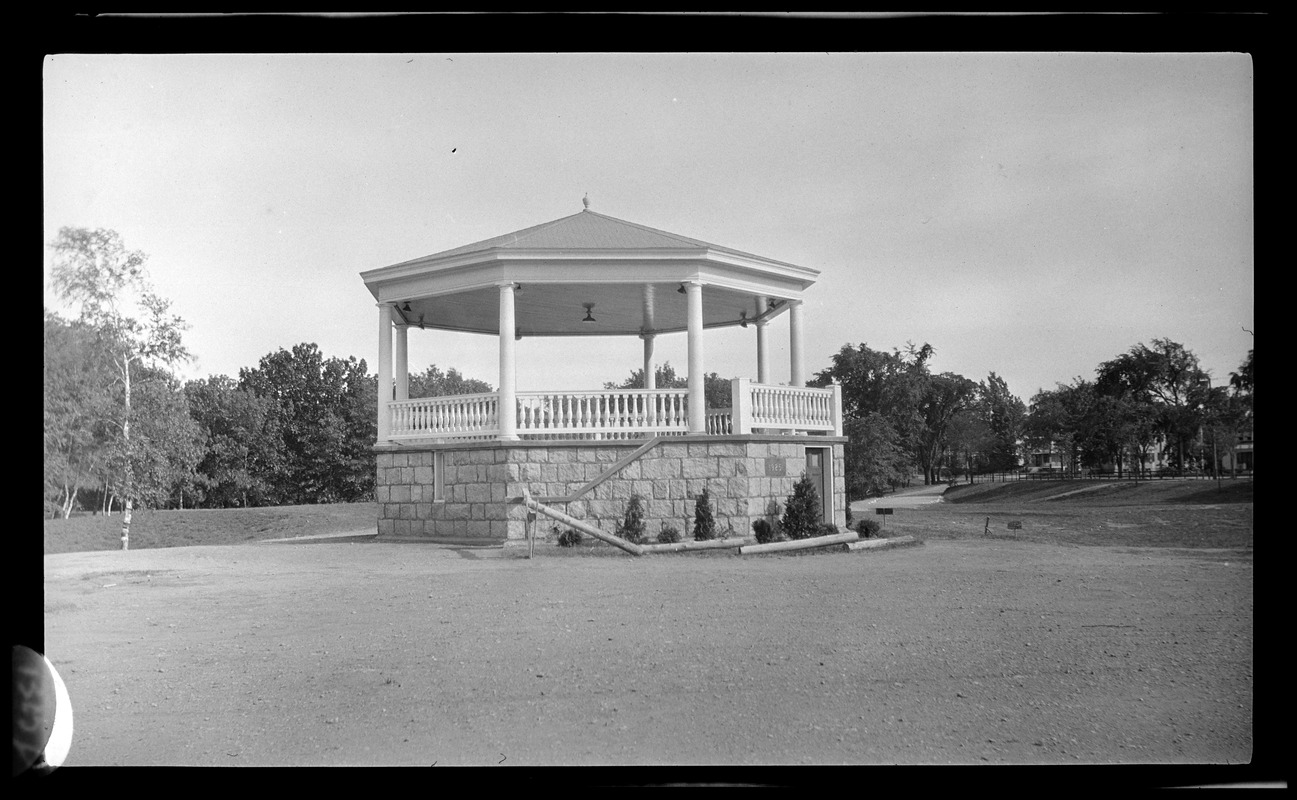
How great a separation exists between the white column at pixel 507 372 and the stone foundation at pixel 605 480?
42 centimetres

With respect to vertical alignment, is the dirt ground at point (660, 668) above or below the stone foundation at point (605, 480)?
below

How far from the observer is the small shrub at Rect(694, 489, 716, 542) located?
48.5 ft

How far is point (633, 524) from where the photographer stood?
1475 cm

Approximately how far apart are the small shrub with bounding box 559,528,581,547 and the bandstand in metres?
0.45

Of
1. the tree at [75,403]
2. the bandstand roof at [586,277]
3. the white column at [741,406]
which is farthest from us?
the tree at [75,403]

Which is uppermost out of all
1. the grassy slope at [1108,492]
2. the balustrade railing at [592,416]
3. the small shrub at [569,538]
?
the balustrade railing at [592,416]

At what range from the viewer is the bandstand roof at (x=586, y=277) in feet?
52.2

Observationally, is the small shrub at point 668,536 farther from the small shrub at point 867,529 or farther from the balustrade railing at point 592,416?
the small shrub at point 867,529

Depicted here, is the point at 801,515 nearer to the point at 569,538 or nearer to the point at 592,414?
the point at 569,538

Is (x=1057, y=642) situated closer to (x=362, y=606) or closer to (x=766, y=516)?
(x=362, y=606)

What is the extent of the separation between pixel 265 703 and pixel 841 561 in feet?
29.0

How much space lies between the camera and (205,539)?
29.2 m

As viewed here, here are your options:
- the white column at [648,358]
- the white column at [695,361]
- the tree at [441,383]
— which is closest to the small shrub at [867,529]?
the white column at [695,361]
